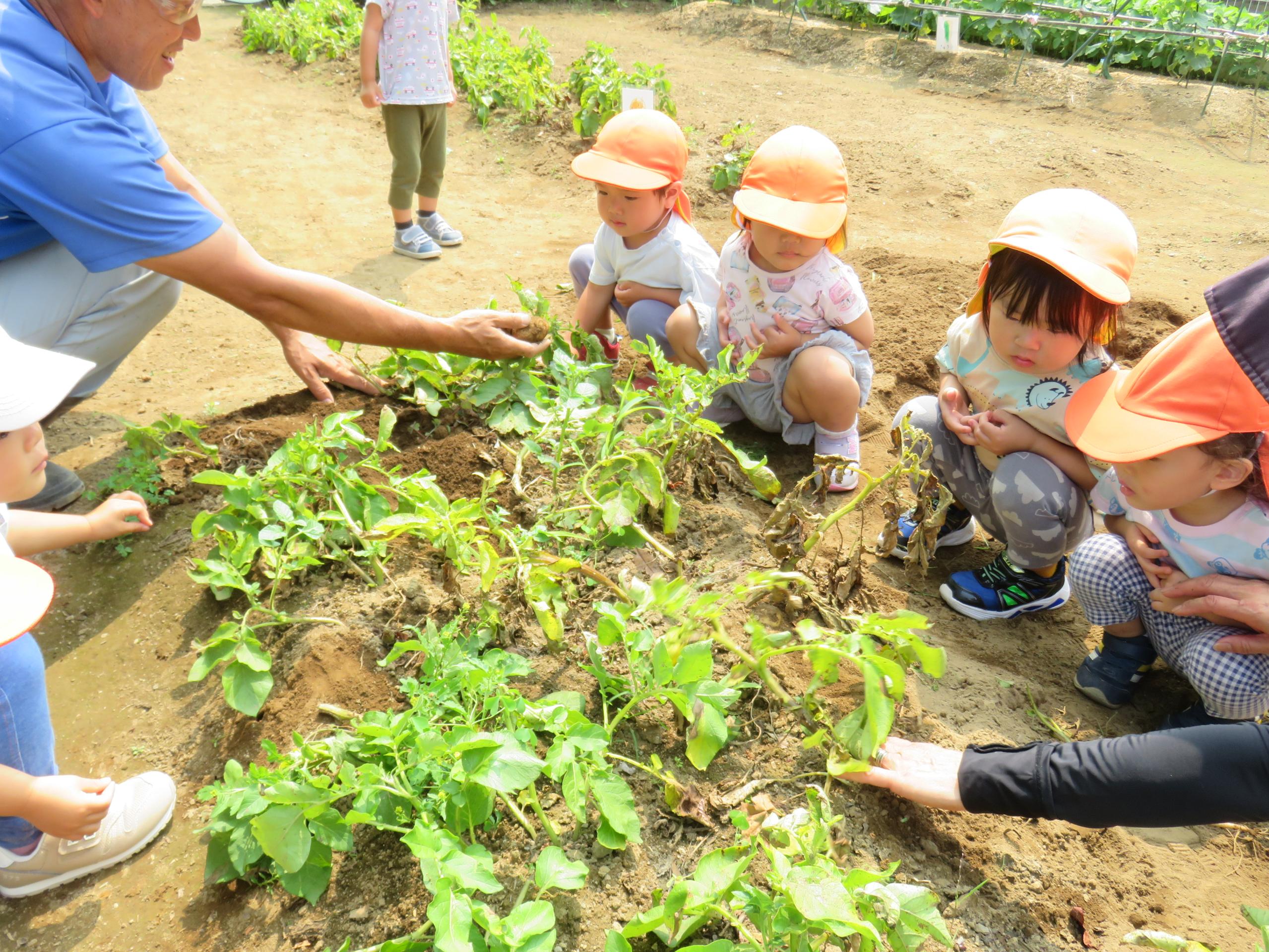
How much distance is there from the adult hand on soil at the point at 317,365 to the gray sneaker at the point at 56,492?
682 mm

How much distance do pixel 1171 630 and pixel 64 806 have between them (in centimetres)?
227

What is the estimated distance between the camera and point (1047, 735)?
2033mm

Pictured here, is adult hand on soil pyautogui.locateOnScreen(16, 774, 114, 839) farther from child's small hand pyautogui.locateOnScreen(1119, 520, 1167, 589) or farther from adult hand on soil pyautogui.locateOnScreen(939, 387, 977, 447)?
child's small hand pyautogui.locateOnScreen(1119, 520, 1167, 589)

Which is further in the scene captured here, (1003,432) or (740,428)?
(740,428)

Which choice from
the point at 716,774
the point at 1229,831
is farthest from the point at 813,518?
the point at 1229,831

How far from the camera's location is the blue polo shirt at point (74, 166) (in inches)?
79.1

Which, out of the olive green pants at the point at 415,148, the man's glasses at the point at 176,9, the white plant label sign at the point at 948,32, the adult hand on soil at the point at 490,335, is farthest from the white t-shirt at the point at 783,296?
the white plant label sign at the point at 948,32

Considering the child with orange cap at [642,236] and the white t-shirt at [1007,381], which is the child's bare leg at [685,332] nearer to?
the child with orange cap at [642,236]

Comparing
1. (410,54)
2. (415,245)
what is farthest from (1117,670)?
(410,54)

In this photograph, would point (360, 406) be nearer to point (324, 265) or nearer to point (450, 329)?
→ point (450, 329)

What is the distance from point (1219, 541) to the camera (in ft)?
6.22

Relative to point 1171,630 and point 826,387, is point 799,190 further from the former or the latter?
point 1171,630

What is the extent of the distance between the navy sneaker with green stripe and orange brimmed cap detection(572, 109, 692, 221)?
1.54m

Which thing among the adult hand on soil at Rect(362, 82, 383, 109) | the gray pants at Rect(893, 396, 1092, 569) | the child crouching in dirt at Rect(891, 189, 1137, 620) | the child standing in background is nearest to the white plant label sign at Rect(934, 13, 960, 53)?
the child standing in background
